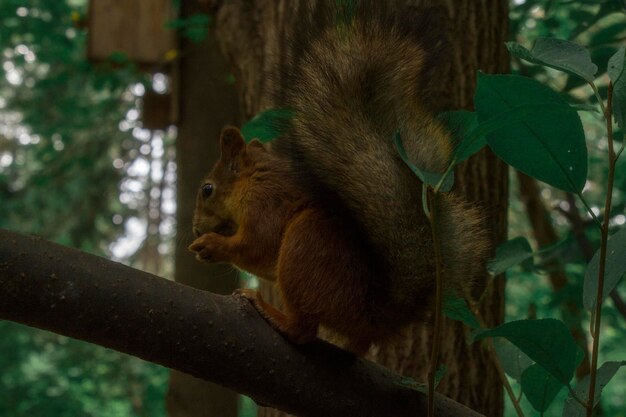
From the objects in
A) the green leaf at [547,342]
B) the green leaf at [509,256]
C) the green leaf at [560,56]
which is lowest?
the green leaf at [509,256]

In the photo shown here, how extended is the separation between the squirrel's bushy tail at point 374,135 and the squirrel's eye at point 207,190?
20.8 inches

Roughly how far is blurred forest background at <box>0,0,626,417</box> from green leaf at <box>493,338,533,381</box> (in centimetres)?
249

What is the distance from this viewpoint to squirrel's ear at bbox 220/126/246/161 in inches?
68.9

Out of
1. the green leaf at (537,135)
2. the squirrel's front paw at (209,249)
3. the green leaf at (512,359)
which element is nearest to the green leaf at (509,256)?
the green leaf at (512,359)

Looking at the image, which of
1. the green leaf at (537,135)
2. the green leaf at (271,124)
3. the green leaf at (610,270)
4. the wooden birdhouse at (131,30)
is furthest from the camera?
the wooden birdhouse at (131,30)

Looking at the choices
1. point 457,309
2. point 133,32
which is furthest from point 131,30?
point 457,309

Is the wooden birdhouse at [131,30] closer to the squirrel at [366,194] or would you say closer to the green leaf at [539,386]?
the squirrel at [366,194]

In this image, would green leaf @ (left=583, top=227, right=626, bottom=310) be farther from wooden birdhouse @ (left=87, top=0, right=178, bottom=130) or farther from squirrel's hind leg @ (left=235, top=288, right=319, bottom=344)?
wooden birdhouse @ (left=87, top=0, right=178, bottom=130)

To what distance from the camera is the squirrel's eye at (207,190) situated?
176 cm

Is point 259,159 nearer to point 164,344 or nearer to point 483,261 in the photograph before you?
point 483,261

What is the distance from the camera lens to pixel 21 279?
2.92 ft

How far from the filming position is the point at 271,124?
1.33 m

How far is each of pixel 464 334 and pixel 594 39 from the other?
928 millimetres

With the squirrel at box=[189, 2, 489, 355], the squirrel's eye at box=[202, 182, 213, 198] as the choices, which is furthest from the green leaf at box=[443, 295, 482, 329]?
the squirrel's eye at box=[202, 182, 213, 198]
